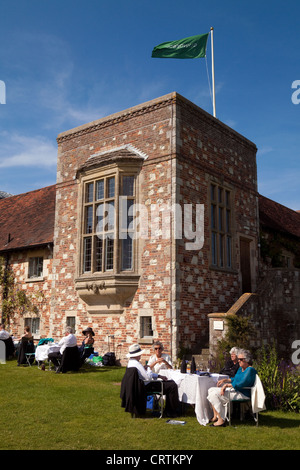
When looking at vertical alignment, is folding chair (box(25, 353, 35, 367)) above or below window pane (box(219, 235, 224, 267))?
below

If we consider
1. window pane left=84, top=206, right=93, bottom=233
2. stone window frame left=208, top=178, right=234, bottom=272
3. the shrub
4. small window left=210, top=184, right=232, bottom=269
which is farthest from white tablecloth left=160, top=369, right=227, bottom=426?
window pane left=84, top=206, right=93, bottom=233

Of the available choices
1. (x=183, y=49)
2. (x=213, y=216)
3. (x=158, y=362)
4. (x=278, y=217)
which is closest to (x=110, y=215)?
(x=213, y=216)

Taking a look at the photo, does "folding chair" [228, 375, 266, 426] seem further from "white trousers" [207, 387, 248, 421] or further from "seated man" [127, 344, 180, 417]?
"seated man" [127, 344, 180, 417]

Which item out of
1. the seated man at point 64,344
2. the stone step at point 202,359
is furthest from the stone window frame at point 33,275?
the stone step at point 202,359

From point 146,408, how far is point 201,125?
10236mm

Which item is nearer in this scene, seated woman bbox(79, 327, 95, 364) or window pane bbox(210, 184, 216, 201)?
seated woman bbox(79, 327, 95, 364)

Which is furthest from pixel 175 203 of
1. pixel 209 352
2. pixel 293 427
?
pixel 293 427

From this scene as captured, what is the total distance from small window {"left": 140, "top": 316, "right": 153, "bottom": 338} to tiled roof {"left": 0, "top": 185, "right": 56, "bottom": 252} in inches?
226

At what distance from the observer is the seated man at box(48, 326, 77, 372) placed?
40.3 ft

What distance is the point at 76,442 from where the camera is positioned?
6086mm

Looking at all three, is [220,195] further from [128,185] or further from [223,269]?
[128,185]

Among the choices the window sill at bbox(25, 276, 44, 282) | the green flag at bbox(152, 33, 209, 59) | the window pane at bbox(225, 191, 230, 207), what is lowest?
the window sill at bbox(25, 276, 44, 282)

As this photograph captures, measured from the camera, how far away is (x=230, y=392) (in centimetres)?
754

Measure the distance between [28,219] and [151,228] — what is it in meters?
9.68
